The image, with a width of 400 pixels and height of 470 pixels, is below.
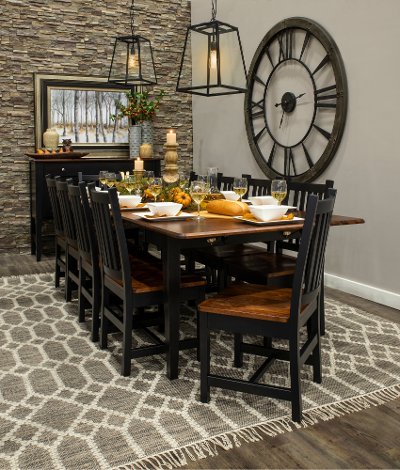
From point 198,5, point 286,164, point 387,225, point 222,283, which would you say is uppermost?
point 198,5

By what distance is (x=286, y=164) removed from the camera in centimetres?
466

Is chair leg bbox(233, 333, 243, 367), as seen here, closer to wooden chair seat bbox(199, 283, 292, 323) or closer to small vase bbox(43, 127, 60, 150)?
wooden chair seat bbox(199, 283, 292, 323)

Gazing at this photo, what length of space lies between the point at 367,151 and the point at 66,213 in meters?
2.14

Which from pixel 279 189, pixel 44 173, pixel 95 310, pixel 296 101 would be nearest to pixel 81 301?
pixel 95 310

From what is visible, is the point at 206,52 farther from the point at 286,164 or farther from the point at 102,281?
the point at 286,164

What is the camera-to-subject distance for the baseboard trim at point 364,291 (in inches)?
144

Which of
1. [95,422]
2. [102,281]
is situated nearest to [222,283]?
[102,281]

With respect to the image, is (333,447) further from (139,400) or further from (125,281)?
(125,281)

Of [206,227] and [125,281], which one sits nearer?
[206,227]

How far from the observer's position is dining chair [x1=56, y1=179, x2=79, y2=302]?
3.34m

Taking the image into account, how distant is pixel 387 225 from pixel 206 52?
5.77ft

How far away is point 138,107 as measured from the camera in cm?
566

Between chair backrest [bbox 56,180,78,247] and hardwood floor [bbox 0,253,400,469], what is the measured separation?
1.96 meters

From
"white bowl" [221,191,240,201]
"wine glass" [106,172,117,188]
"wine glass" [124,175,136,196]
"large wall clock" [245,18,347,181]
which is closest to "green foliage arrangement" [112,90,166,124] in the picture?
"large wall clock" [245,18,347,181]
